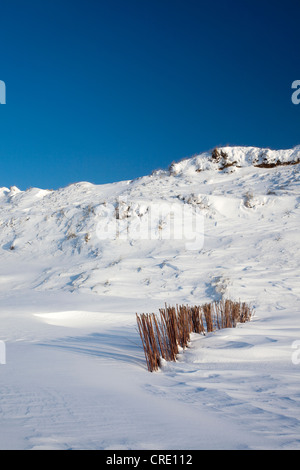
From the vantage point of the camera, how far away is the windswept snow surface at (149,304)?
1.82 meters

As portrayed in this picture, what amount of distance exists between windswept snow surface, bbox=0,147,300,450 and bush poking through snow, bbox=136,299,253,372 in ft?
0.56

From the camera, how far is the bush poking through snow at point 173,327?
3357mm

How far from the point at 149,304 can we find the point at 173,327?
11.7ft

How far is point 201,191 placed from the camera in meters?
13.1

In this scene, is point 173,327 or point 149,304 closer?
point 173,327

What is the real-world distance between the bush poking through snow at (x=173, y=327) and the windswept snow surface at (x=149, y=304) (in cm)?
17

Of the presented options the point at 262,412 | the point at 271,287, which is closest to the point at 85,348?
the point at 262,412

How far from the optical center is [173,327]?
3.70 m

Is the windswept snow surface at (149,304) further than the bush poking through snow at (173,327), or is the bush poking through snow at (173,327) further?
the bush poking through snow at (173,327)

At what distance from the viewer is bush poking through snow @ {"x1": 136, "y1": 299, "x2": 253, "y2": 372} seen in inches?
132

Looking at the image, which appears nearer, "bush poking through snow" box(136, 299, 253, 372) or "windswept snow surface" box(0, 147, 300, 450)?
"windswept snow surface" box(0, 147, 300, 450)
